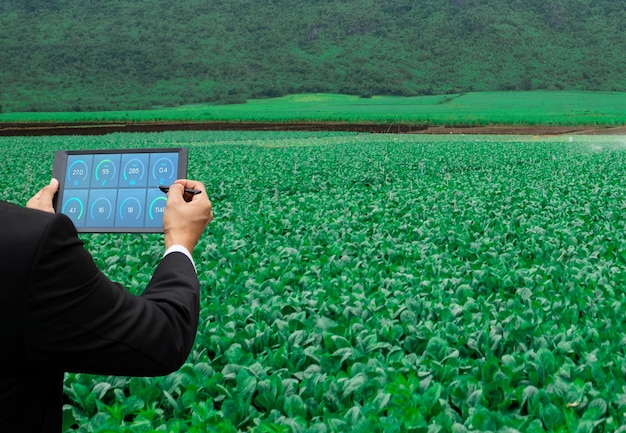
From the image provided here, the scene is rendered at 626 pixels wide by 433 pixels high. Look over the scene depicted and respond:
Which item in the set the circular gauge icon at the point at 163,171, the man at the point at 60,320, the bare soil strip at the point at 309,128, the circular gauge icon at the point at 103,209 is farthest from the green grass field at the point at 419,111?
the man at the point at 60,320

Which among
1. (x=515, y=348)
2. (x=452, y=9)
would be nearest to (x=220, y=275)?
(x=515, y=348)

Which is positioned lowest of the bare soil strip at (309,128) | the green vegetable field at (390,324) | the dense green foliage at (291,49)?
the green vegetable field at (390,324)

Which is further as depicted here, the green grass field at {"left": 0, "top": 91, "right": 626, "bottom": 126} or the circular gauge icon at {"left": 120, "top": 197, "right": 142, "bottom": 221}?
the green grass field at {"left": 0, "top": 91, "right": 626, "bottom": 126}

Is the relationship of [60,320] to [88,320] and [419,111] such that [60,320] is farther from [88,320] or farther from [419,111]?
[419,111]

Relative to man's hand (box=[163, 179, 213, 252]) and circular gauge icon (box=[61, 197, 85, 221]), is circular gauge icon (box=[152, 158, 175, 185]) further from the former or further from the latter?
circular gauge icon (box=[61, 197, 85, 221])

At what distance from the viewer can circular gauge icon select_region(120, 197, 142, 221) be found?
255 cm

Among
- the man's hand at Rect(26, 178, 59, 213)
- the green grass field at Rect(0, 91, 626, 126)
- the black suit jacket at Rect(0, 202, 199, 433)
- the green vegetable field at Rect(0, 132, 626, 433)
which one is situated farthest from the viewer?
the green grass field at Rect(0, 91, 626, 126)

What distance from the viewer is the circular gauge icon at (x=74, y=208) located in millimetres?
2601

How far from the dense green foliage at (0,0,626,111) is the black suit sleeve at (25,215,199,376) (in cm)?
11004

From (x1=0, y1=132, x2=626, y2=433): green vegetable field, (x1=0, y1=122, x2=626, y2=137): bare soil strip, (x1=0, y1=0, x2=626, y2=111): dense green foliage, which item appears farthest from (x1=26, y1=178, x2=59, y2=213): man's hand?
(x1=0, y1=0, x2=626, y2=111): dense green foliage

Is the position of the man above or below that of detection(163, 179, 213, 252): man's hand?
below

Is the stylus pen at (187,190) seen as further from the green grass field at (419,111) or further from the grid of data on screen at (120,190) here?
the green grass field at (419,111)

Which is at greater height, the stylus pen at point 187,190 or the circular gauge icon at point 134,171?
the circular gauge icon at point 134,171

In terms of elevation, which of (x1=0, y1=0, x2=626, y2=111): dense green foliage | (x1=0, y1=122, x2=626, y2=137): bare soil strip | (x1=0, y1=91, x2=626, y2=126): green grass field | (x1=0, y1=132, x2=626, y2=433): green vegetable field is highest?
(x1=0, y1=0, x2=626, y2=111): dense green foliage
